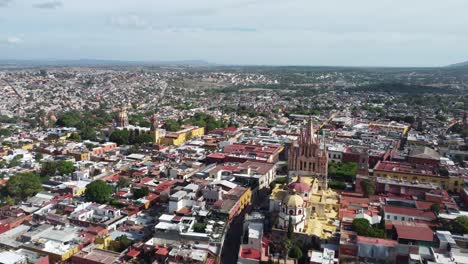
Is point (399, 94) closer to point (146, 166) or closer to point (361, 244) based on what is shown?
point (146, 166)

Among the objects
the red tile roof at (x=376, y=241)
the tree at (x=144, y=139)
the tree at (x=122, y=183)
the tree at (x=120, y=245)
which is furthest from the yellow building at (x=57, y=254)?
the tree at (x=144, y=139)

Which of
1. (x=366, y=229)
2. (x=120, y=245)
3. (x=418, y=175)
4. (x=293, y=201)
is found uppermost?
(x=293, y=201)

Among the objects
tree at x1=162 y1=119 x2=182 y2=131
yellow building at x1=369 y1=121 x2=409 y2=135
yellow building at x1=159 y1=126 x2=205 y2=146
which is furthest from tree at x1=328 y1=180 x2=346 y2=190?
yellow building at x1=369 y1=121 x2=409 y2=135

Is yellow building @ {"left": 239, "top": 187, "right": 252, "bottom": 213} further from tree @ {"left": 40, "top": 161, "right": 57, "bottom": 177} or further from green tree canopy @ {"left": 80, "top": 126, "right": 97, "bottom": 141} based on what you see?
green tree canopy @ {"left": 80, "top": 126, "right": 97, "bottom": 141}

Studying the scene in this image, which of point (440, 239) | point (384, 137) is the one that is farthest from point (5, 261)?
point (384, 137)

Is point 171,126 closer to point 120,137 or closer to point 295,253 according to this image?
point 120,137

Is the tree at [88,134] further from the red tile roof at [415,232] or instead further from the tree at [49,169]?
the red tile roof at [415,232]

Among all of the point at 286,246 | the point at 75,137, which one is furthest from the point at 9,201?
the point at 75,137

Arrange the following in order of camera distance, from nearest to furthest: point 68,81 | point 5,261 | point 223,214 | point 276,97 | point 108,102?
point 5,261, point 223,214, point 108,102, point 276,97, point 68,81
